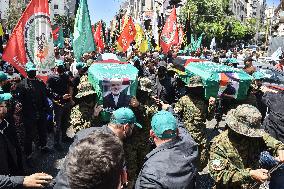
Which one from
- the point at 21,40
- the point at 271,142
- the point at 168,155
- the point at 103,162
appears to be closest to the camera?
the point at 103,162

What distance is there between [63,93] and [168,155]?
5435 millimetres

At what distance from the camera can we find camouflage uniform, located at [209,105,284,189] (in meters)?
3.33

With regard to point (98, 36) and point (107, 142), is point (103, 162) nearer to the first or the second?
point (107, 142)

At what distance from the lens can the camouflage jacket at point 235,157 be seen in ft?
10.9

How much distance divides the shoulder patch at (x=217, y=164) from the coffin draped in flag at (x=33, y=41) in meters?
4.02

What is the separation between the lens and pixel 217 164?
336 centimetres

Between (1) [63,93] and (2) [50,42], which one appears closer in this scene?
(2) [50,42]

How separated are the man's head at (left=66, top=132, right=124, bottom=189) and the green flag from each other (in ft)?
21.4

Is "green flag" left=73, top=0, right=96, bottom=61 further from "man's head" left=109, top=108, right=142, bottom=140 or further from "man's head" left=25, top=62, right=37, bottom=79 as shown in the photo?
"man's head" left=109, top=108, right=142, bottom=140

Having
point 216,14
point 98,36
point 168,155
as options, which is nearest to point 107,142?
point 168,155

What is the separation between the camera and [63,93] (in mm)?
8008

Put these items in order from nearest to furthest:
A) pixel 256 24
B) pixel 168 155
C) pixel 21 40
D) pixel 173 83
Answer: pixel 168 155, pixel 21 40, pixel 173 83, pixel 256 24

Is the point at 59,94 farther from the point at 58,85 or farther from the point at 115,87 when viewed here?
the point at 115,87

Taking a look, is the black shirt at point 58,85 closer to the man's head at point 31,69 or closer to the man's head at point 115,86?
the man's head at point 31,69
